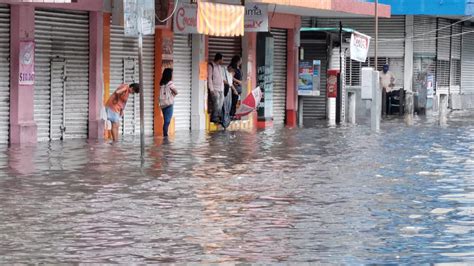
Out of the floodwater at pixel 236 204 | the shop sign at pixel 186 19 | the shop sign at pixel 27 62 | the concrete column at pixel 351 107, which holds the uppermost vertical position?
the shop sign at pixel 186 19

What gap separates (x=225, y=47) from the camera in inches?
1243

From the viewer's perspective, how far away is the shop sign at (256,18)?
30.4 meters

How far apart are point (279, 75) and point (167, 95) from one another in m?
9.66

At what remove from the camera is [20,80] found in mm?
23203

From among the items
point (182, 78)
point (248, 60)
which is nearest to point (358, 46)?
point (248, 60)

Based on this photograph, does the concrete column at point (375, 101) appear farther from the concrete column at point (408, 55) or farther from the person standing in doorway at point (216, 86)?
the concrete column at point (408, 55)

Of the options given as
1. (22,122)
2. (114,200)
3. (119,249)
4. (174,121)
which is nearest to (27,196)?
(114,200)

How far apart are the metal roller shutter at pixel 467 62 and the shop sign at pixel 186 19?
1000 inches

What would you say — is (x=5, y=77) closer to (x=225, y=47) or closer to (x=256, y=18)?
(x=256, y=18)

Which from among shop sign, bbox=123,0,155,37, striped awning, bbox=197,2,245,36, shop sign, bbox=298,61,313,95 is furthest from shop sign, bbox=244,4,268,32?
shop sign, bbox=123,0,155,37

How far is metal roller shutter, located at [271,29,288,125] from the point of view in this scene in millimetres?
34719

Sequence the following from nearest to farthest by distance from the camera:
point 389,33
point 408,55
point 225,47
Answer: point 225,47 < point 408,55 < point 389,33

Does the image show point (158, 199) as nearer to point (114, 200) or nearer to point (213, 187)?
point (114, 200)

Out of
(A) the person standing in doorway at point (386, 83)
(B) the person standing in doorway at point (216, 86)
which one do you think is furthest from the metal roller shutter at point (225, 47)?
(A) the person standing in doorway at point (386, 83)
